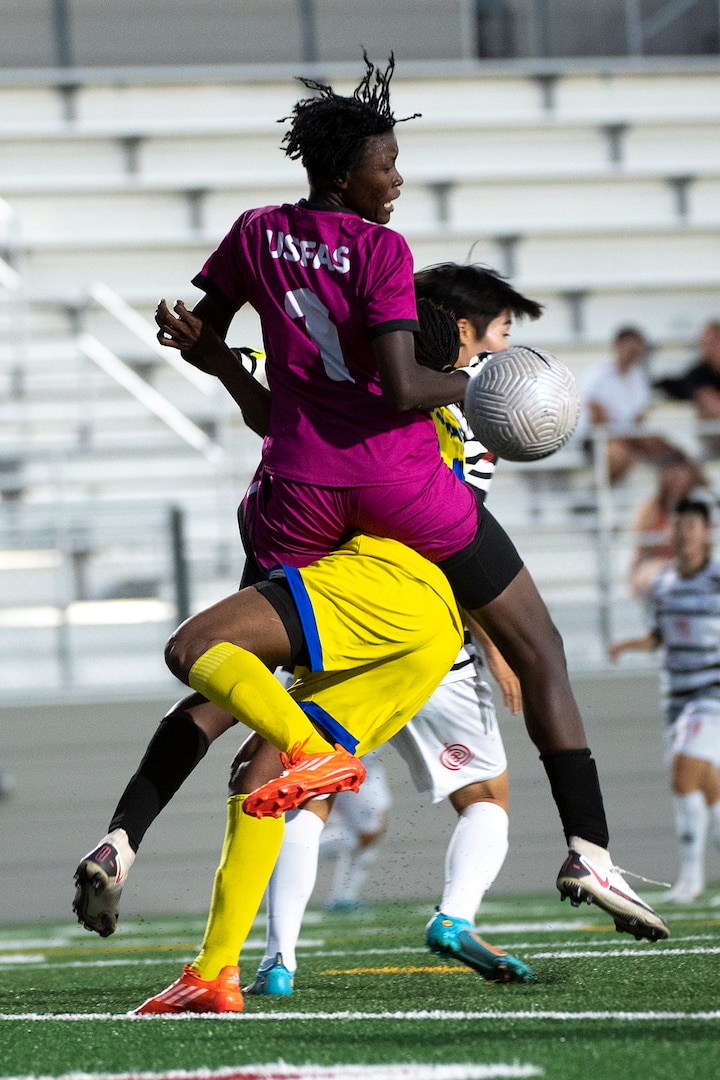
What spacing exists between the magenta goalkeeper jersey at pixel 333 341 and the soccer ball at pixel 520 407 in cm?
11

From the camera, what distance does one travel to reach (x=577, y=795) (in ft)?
11.4

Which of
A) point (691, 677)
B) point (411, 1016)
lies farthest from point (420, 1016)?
point (691, 677)

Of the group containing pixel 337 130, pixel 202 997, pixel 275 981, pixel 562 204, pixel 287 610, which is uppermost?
pixel 562 204

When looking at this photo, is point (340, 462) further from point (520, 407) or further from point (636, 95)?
point (636, 95)

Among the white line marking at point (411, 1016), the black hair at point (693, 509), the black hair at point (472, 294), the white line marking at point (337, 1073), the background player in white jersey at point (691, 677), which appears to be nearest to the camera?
the white line marking at point (337, 1073)

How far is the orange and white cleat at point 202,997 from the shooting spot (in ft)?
10.6

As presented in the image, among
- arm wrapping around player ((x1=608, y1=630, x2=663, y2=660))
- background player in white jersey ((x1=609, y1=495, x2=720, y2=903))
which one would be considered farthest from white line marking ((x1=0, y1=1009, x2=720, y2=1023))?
arm wrapping around player ((x1=608, y1=630, x2=663, y2=660))

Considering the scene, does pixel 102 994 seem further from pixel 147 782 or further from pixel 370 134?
pixel 370 134

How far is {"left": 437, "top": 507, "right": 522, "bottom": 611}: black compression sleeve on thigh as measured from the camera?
331 cm

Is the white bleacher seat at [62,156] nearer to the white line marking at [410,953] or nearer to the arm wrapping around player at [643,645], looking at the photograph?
the arm wrapping around player at [643,645]

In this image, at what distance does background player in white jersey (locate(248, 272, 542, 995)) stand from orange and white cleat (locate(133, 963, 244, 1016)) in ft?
1.37

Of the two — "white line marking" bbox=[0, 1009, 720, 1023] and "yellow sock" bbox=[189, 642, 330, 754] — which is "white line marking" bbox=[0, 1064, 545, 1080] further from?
"yellow sock" bbox=[189, 642, 330, 754]

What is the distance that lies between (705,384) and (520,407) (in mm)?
7832

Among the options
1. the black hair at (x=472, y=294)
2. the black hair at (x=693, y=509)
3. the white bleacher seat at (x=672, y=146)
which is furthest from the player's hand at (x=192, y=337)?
the white bleacher seat at (x=672, y=146)
